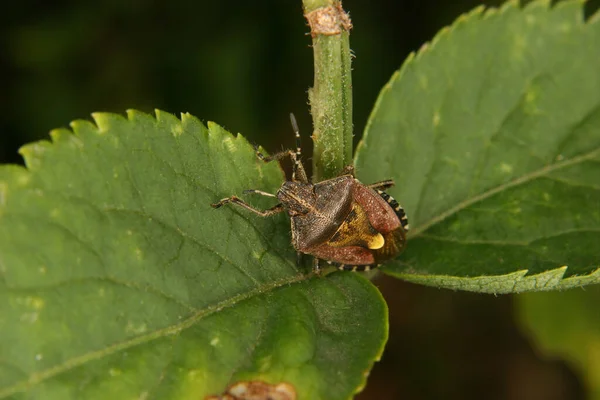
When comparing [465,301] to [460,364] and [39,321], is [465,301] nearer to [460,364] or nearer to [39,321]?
[460,364]

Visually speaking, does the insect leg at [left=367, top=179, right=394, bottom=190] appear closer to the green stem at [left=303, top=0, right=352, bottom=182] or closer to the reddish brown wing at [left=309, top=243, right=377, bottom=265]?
the reddish brown wing at [left=309, top=243, right=377, bottom=265]

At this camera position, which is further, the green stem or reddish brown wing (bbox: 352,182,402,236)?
reddish brown wing (bbox: 352,182,402,236)

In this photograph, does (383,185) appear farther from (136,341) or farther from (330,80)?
(136,341)

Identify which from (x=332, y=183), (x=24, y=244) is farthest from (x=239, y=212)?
(x=24, y=244)

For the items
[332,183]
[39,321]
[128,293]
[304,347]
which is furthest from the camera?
[332,183]

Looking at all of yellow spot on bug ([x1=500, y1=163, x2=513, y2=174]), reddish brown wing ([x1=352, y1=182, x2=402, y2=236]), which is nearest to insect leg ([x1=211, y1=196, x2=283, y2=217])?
reddish brown wing ([x1=352, y1=182, x2=402, y2=236])

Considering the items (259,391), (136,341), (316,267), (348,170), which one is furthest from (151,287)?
(348,170)

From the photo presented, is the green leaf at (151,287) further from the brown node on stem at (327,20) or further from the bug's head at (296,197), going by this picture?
the brown node on stem at (327,20)

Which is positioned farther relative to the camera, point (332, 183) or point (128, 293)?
point (332, 183)
